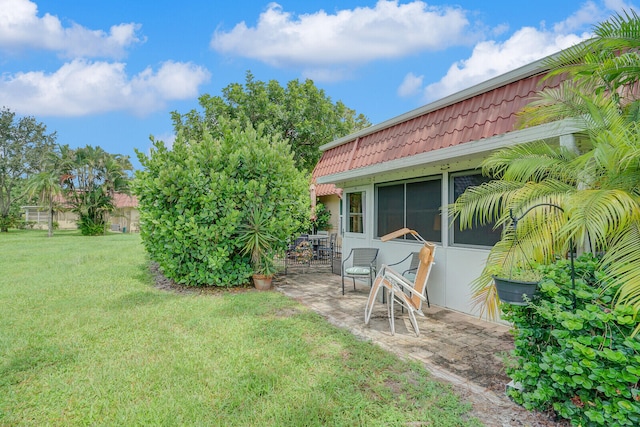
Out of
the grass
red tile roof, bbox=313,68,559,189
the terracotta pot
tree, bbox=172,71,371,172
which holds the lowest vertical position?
the grass

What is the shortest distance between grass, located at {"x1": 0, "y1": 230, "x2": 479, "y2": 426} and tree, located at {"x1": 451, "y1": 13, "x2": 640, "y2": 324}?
1266mm

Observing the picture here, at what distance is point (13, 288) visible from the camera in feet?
24.2

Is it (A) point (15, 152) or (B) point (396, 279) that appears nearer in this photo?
(B) point (396, 279)

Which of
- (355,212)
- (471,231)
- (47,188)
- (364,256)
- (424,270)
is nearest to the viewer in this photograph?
(424,270)

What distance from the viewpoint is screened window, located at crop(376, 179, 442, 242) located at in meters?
5.85

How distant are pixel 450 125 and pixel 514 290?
3541 mm

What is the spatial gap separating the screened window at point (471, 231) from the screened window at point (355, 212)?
2734 millimetres

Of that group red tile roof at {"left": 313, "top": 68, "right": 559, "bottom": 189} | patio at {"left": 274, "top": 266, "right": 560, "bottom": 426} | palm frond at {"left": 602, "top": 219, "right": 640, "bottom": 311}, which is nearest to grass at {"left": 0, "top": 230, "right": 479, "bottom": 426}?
patio at {"left": 274, "top": 266, "right": 560, "bottom": 426}

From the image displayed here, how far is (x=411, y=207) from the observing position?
6.40 metres

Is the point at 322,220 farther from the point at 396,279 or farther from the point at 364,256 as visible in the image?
the point at 396,279

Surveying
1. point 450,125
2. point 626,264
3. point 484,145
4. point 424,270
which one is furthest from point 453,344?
point 450,125

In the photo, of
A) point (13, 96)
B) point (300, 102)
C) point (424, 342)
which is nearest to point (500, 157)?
point (424, 342)

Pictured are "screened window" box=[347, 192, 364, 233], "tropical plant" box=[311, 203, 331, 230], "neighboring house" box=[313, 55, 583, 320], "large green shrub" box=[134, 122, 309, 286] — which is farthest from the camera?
"tropical plant" box=[311, 203, 331, 230]

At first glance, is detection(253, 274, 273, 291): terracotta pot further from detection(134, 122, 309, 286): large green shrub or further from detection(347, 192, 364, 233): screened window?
detection(347, 192, 364, 233): screened window
